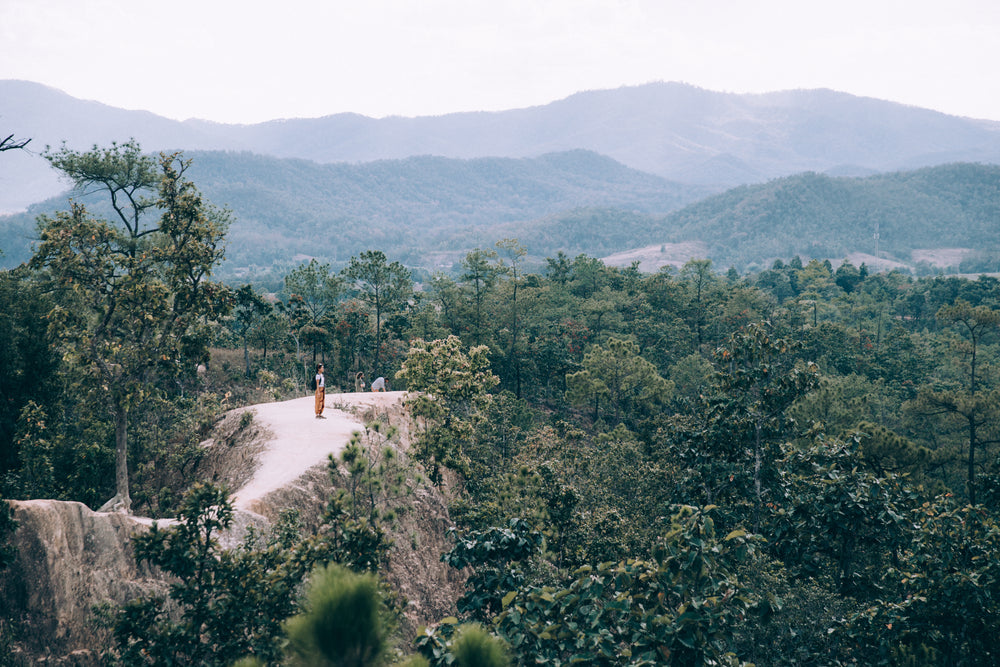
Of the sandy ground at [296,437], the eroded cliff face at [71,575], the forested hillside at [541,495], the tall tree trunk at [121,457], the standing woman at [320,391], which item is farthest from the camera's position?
the standing woman at [320,391]

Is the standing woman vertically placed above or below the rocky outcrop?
above

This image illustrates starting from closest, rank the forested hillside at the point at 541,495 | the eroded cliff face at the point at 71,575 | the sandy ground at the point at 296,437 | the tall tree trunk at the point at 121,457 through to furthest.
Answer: the forested hillside at the point at 541,495, the eroded cliff face at the point at 71,575, the sandy ground at the point at 296,437, the tall tree trunk at the point at 121,457

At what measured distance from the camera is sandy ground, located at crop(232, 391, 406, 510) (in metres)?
16.9

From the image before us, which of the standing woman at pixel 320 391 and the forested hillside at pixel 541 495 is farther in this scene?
the standing woman at pixel 320 391

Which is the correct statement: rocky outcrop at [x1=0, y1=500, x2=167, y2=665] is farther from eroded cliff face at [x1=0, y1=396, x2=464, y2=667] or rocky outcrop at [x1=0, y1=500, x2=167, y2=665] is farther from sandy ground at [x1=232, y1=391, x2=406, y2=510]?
sandy ground at [x1=232, y1=391, x2=406, y2=510]

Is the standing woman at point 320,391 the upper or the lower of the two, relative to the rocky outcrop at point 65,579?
upper

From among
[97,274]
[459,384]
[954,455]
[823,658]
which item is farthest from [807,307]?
[97,274]

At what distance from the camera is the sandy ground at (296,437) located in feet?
55.3

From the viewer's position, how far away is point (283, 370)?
43906 millimetres

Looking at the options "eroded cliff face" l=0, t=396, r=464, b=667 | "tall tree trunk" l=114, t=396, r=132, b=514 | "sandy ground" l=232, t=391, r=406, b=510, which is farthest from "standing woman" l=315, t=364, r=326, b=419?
"eroded cliff face" l=0, t=396, r=464, b=667

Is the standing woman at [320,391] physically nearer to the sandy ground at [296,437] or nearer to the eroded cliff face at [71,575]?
the sandy ground at [296,437]

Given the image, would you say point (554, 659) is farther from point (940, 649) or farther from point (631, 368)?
point (631, 368)

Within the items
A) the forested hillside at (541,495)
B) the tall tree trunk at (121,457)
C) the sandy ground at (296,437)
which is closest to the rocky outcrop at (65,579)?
the forested hillside at (541,495)

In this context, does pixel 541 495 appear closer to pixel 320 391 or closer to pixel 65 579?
pixel 320 391
